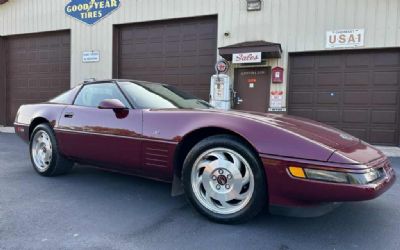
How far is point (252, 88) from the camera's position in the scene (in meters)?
8.80

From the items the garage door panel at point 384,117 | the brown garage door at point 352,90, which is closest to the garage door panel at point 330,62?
the brown garage door at point 352,90

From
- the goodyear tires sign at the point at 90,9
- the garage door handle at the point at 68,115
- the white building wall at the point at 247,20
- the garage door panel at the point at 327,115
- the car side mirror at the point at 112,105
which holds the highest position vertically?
the goodyear tires sign at the point at 90,9

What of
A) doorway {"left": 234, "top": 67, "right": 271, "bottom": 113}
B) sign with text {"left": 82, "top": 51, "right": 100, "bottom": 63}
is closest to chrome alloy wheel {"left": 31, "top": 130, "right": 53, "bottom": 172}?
doorway {"left": 234, "top": 67, "right": 271, "bottom": 113}

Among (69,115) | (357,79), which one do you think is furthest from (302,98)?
(69,115)

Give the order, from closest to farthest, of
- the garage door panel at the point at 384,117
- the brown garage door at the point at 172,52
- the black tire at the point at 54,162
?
1. the black tire at the point at 54,162
2. the garage door panel at the point at 384,117
3. the brown garage door at the point at 172,52

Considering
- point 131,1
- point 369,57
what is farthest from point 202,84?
point 369,57

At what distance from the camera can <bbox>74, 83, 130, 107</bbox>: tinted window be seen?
364 cm

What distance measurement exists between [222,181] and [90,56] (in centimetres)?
920

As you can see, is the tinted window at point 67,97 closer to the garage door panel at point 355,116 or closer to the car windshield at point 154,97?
the car windshield at point 154,97

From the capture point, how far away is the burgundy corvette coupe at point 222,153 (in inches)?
91.3

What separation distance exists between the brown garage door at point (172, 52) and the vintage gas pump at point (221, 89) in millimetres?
581

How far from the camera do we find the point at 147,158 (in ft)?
10.2

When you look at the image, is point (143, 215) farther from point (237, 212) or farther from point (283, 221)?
point (283, 221)

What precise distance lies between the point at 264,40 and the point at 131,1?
422 centimetres
